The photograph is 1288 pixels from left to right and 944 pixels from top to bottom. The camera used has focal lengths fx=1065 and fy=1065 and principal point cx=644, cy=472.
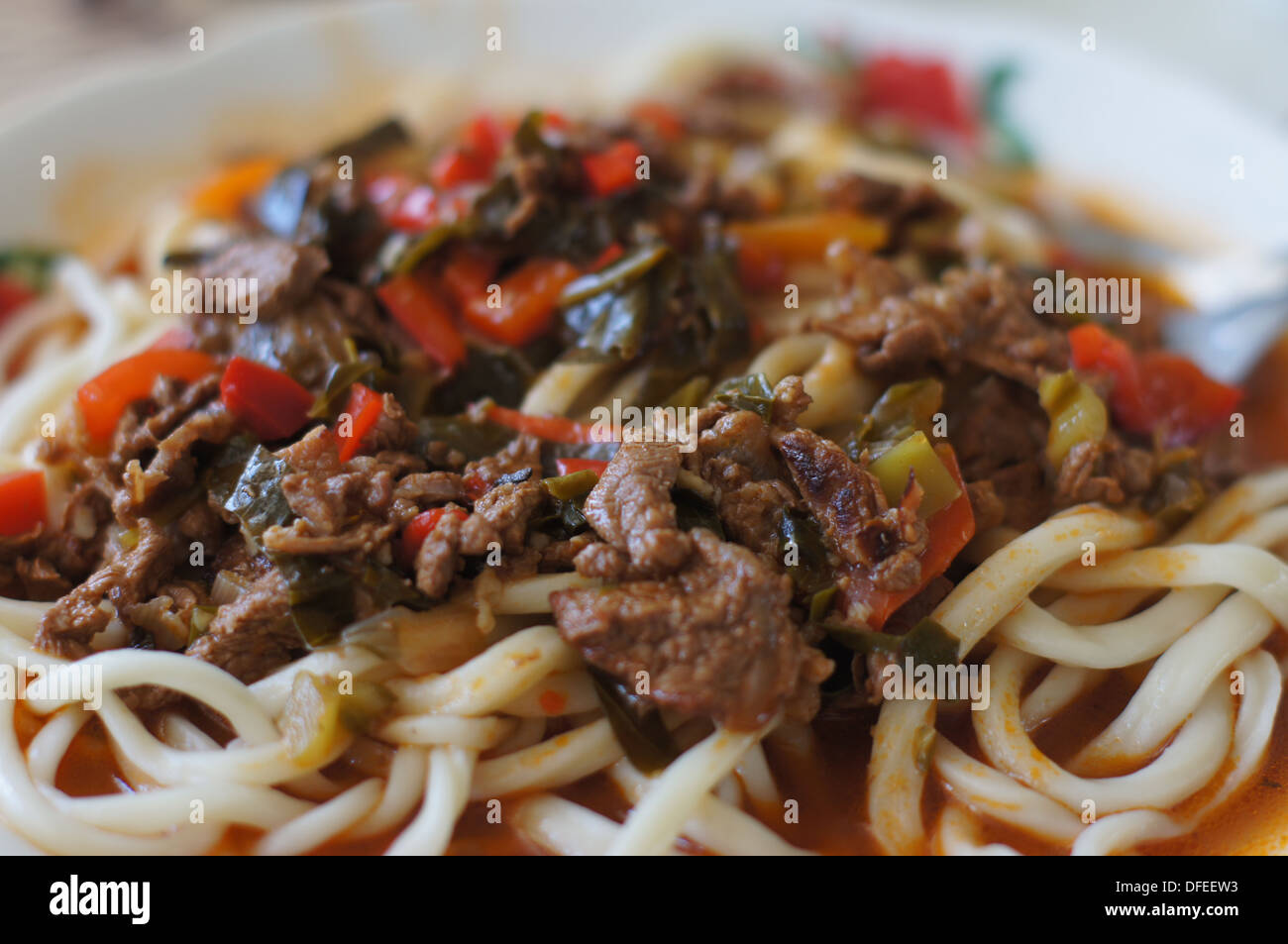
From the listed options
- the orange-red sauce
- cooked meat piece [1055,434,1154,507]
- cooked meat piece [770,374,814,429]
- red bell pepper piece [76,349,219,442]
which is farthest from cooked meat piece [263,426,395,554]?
cooked meat piece [1055,434,1154,507]

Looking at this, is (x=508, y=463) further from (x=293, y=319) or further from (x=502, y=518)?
(x=293, y=319)

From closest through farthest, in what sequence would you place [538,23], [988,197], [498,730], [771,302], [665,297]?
[498,730], [665,297], [771,302], [988,197], [538,23]

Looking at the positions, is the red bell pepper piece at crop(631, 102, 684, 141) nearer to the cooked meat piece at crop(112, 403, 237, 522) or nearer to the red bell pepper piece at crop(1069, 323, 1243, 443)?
the red bell pepper piece at crop(1069, 323, 1243, 443)

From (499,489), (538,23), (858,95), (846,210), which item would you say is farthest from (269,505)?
(858,95)

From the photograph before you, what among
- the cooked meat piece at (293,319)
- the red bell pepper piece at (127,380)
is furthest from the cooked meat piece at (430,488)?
the red bell pepper piece at (127,380)

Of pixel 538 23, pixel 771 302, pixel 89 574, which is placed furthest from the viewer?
pixel 538 23

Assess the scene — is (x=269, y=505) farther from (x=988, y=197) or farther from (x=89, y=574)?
(x=988, y=197)
